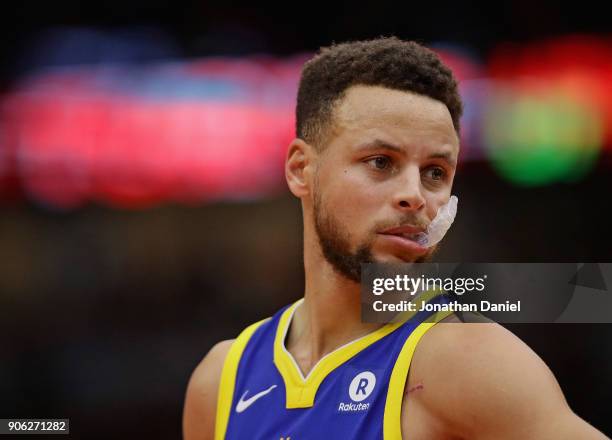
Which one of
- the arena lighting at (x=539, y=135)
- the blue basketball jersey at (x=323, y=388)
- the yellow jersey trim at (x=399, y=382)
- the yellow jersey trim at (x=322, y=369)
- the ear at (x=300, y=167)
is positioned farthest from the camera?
the arena lighting at (x=539, y=135)

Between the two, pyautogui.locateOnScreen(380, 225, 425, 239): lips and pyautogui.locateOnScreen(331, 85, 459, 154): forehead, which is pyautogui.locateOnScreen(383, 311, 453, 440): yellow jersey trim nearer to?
pyautogui.locateOnScreen(380, 225, 425, 239): lips

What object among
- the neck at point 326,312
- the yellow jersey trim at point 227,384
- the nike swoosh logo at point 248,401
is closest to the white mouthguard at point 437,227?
the neck at point 326,312

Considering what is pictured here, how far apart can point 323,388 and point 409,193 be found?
0.80 m

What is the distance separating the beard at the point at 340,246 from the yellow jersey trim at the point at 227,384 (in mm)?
646

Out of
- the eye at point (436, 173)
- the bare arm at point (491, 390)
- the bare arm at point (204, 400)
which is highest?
the eye at point (436, 173)

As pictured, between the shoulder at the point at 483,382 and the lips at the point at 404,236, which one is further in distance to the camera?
the lips at the point at 404,236

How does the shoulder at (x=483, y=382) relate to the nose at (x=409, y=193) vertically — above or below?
below

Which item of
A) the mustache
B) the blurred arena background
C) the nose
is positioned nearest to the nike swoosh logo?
the mustache

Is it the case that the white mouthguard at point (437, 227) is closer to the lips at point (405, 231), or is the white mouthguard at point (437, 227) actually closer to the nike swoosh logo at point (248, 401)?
the lips at point (405, 231)

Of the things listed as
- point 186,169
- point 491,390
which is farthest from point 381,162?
point 186,169

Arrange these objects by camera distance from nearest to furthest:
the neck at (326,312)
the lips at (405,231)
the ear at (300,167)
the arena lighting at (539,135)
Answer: the lips at (405,231) → the neck at (326,312) → the ear at (300,167) → the arena lighting at (539,135)

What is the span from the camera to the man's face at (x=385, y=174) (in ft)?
9.77

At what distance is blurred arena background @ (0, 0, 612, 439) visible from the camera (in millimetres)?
9445

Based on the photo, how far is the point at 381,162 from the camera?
9.96 ft
